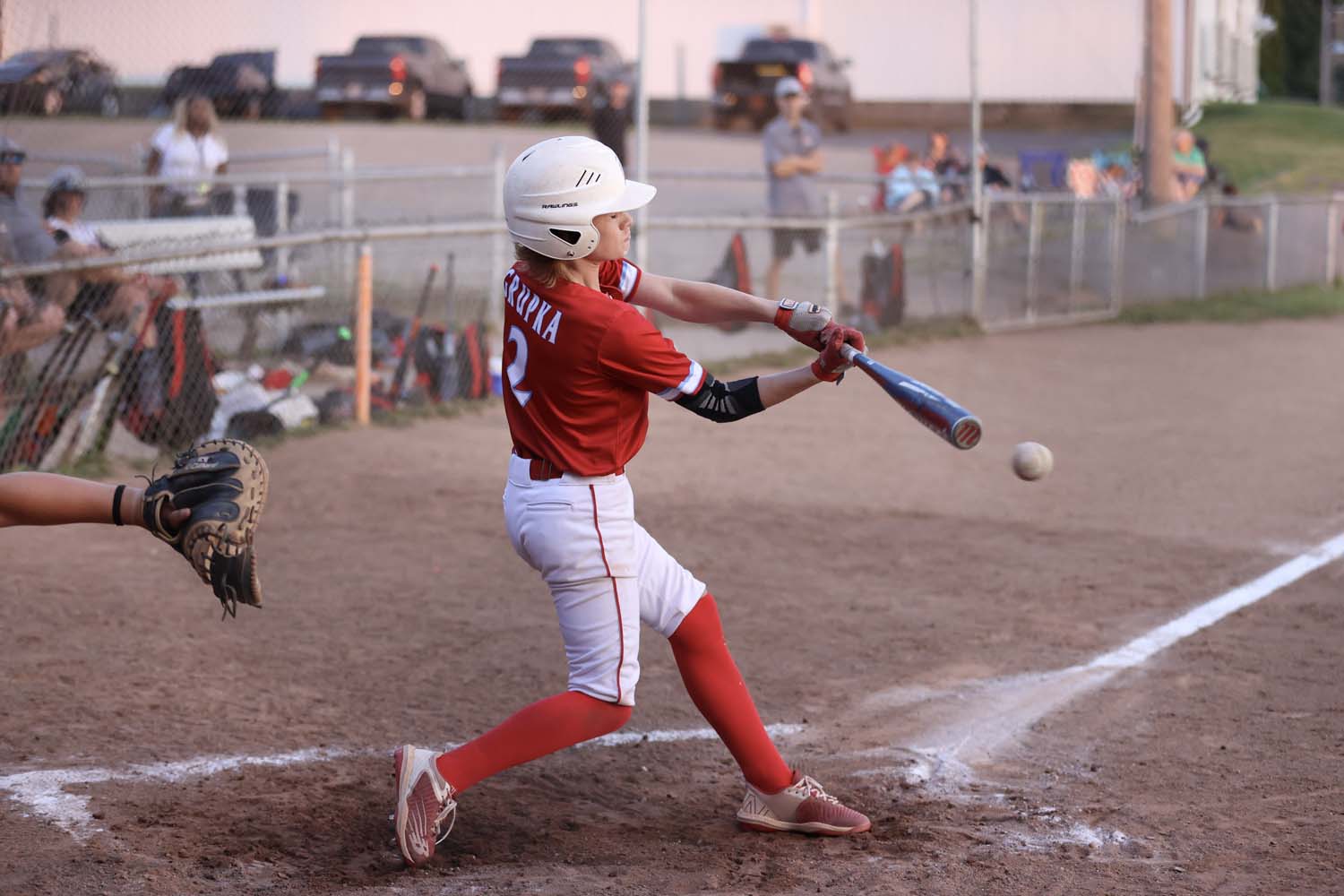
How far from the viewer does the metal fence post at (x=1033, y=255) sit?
48.5 feet

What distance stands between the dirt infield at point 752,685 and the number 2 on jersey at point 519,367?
1.19m

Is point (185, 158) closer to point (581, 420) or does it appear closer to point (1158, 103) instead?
point (581, 420)

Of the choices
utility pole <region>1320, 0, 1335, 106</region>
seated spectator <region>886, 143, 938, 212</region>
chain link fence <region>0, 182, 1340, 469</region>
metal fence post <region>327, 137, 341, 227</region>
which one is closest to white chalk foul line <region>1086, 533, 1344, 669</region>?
chain link fence <region>0, 182, 1340, 469</region>

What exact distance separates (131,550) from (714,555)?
273 cm

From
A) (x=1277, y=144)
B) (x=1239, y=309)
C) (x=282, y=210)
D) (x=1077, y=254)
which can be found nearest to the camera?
(x=282, y=210)

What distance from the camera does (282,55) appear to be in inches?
496

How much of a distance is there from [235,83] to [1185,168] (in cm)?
1285

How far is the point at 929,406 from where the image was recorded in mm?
3664

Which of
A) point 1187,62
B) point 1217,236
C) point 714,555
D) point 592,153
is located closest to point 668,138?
point 1187,62

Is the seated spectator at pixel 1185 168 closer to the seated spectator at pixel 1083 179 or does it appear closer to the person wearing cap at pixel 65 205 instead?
the seated spectator at pixel 1083 179

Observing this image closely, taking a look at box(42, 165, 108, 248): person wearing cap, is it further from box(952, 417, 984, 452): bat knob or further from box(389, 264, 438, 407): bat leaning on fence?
box(952, 417, 984, 452): bat knob

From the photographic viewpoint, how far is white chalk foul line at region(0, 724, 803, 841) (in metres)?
3.99

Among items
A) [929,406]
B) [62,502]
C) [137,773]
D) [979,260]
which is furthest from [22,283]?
[979,260]

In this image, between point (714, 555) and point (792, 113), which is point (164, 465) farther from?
point (792, 113)
